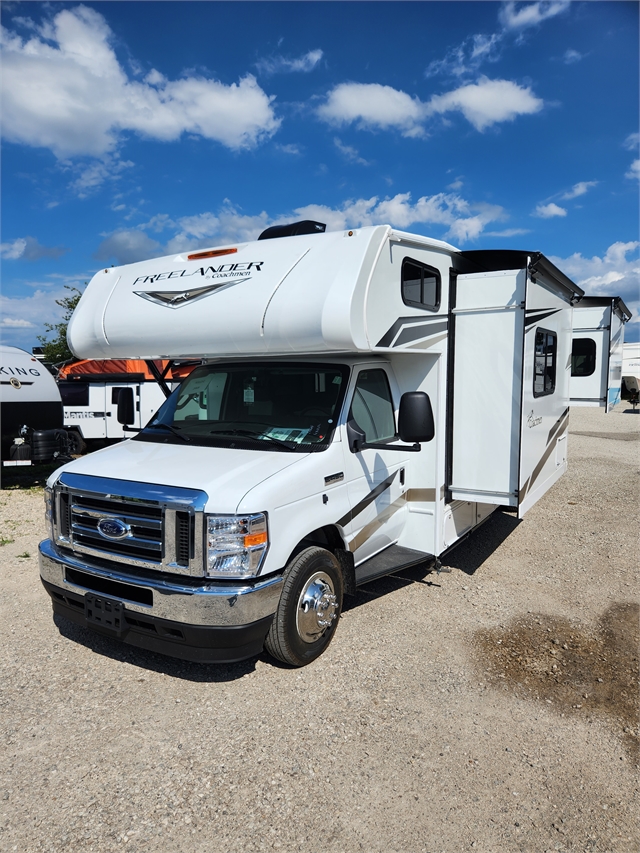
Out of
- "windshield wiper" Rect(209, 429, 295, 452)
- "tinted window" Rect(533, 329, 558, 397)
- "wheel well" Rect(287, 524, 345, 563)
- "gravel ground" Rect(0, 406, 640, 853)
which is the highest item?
"tinted window" Rect(533, 329, 558, 397)

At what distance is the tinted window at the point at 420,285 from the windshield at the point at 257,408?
902 millimetres

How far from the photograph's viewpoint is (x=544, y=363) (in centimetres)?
655

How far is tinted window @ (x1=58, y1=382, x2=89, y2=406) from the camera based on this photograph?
44.0 ft

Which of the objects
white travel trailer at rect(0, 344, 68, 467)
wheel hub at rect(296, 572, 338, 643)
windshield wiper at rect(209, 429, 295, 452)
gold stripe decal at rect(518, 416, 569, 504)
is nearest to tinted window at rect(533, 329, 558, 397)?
gold stripe decal at rect(518, 416, 569, 504)

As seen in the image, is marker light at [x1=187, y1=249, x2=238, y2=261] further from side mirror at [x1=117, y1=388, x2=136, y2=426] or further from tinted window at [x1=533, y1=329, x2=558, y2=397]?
tinted window at [x1=533, y1=329, x2=558, y2=397]

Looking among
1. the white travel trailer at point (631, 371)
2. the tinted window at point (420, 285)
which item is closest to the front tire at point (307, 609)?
the tinted window at point (420, 285)

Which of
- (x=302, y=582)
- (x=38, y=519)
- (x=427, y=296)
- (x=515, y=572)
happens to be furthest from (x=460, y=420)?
(x=38, y=519)

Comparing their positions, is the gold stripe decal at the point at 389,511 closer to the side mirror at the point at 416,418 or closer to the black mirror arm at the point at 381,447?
the black mirror arm at the point at 381,447

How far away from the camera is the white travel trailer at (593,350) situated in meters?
9.20

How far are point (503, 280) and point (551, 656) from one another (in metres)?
3.18

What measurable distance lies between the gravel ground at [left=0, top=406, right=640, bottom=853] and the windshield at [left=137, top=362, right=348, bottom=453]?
165 centimetres

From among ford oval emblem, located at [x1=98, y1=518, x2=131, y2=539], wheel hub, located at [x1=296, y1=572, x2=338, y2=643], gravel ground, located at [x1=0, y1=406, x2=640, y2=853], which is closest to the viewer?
gravel ground, located at [x1=0, y1=406, x2=640, y2=853]

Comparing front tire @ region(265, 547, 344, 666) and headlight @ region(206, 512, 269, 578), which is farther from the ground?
headlight @ region(206, 512, 269, 578)

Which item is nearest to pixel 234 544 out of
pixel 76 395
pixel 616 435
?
pixel 76 395
